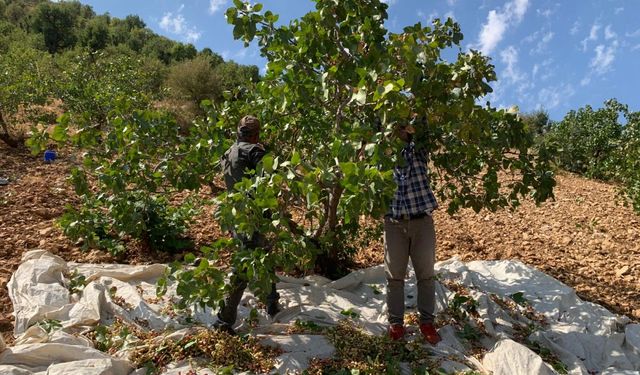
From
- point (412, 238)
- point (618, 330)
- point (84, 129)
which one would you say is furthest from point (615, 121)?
point (84, 129)

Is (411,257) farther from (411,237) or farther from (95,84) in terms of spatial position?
(95,84)

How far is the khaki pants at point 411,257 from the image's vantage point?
2.73 metres

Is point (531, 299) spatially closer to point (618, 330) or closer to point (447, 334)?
point (618, 330)

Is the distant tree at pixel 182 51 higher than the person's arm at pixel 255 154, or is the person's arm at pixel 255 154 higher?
the distant tree at pixel 182 51

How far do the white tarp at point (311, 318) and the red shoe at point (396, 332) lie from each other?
0.62 feet

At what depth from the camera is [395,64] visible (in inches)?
88.4

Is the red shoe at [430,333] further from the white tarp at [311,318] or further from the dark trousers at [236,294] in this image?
the dark trousers at [236,294]

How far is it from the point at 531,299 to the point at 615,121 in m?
15.2

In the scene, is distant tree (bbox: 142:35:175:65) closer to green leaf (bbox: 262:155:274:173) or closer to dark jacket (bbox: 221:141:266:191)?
dark jacket (bbox: 221:141:266:191)

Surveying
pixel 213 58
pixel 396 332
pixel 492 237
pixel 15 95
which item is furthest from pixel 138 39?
pixel 396 332

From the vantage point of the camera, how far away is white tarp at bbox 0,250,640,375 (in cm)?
237

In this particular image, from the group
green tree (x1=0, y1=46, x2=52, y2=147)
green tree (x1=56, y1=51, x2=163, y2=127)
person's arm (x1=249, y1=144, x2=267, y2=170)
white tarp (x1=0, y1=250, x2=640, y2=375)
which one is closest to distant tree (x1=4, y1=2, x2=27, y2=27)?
green tree (x1=56, y1=51, x2=163, y2=127)

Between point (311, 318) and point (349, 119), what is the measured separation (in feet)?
4.29

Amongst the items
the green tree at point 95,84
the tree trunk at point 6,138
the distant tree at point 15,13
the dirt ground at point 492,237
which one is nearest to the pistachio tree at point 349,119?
the dirt ground at point 492,237
